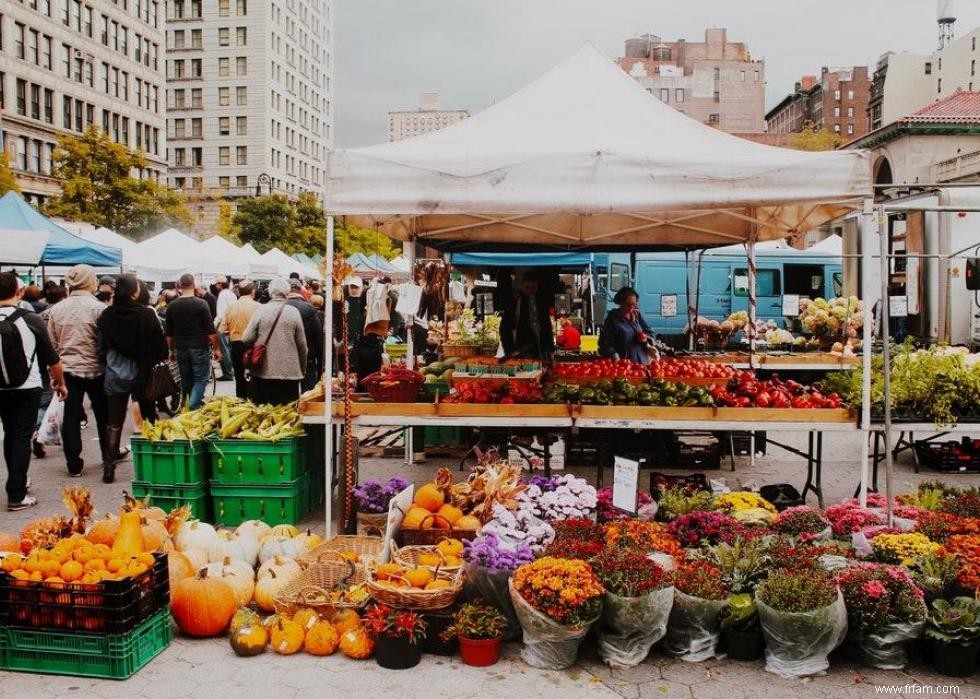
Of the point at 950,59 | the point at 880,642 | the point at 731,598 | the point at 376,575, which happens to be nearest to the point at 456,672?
the point at 376,575

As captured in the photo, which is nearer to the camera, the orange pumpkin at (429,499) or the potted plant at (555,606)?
the potted plant at (555,606)

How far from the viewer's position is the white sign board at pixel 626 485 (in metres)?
5.82

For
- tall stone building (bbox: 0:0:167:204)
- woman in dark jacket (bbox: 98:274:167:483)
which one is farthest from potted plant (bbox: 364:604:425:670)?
tall stone building (bbox: 0:0:167:204)

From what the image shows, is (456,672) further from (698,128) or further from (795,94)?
(795,94)

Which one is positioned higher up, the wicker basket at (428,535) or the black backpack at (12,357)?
the black backpack at (12,357)

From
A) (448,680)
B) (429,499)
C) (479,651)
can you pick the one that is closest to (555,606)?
(479,651)

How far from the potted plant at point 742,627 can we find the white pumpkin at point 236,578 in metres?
2.84

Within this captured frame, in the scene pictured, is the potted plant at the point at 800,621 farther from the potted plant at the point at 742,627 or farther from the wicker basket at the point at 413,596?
the wicker basket at the point at 413,596

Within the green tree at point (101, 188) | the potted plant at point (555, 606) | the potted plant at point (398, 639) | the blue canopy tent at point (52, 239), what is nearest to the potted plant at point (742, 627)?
the potted plant at point (555, 606)

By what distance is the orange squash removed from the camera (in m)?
4.77

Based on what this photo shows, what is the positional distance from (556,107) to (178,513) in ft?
14.3

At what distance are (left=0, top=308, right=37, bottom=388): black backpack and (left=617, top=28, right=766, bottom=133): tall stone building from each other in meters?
96.8

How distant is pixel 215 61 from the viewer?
9694 centimetres

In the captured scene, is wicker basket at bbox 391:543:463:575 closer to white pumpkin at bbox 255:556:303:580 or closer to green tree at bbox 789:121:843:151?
white pumpkin at bbox 255:556:303:580
